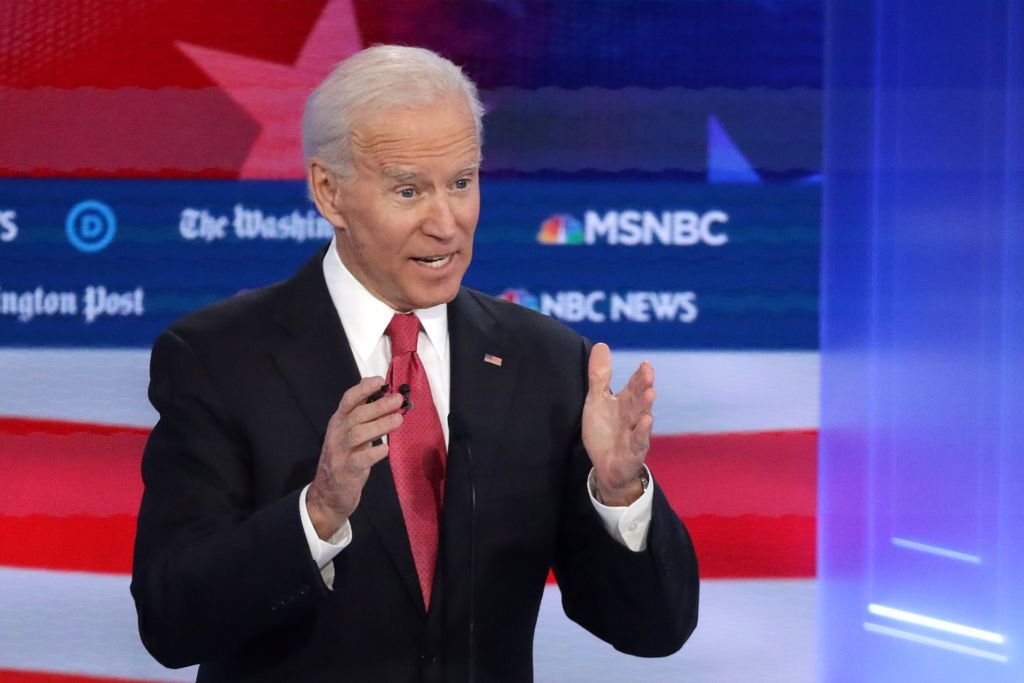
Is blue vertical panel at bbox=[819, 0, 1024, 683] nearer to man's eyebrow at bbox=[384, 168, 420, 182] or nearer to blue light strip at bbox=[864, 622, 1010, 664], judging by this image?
blue light strip at bbox=[864, 622, 1010, 664]

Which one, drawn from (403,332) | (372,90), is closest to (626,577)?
(403,332)

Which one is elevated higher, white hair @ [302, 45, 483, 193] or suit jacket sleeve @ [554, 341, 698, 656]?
white hair @ [302, 45, 483, 193]

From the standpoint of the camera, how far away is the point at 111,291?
290 centimetres

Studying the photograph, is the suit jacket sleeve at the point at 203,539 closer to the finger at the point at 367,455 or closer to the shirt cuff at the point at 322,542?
the shirt cuff at the point at 322,542

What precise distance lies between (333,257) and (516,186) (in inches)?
46.5

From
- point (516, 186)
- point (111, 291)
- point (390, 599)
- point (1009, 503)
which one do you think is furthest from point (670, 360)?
point (390, 599)

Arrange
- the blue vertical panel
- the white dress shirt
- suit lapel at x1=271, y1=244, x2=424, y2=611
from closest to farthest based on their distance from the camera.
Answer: suit lapel at x1=271, y1=244, x2=424, y2=611
the white dress shirt
the blue vertical panel

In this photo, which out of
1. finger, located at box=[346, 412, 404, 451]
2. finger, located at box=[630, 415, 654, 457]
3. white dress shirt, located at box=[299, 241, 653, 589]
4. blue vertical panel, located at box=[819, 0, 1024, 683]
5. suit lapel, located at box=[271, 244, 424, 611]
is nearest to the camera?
finger, located at box=[346, 412, 404, 451]

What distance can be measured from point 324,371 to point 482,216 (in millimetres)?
1279

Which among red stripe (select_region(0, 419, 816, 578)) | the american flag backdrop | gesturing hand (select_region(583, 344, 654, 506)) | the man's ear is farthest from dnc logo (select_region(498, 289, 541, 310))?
gesturing hand (select_region(583, 344, 654, 506))

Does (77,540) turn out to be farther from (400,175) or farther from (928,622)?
(928,622)

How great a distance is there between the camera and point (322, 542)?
4.84 ft

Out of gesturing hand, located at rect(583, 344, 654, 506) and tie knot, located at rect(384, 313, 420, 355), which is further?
tie knot, located at rect(384, 313, 420, 355)

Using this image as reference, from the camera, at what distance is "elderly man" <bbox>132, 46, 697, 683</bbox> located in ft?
5.08
